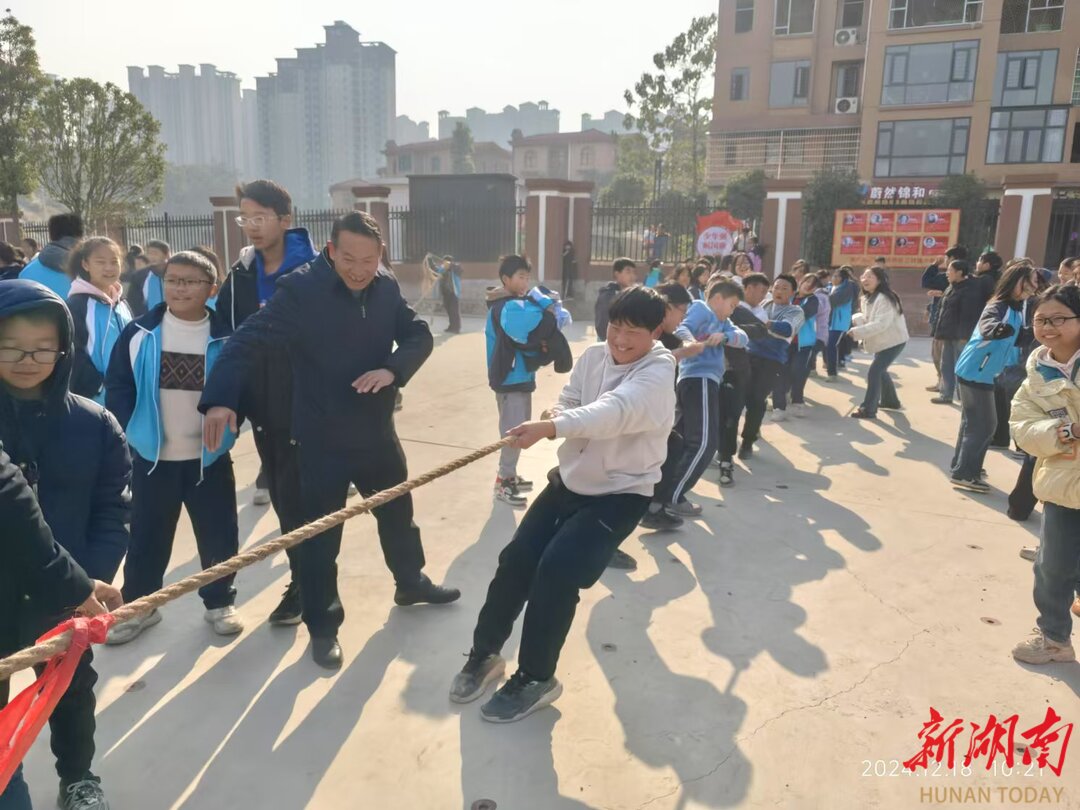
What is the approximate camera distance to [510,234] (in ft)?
60.2

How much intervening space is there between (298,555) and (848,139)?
95.0ft

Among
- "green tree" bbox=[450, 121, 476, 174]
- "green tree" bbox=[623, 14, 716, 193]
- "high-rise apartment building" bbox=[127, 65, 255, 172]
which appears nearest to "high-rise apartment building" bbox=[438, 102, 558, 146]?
"high-rise apartment building" bbox=[127, 65, 255, 172]

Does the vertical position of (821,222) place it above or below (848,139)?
below

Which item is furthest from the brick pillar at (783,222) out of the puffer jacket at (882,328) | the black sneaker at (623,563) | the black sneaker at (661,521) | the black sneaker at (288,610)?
the black sneaker at (288,610)

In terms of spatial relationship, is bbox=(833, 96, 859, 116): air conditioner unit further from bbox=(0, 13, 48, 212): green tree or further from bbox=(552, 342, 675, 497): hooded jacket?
bbox=(552, 342, 675, 497): hooded jacket

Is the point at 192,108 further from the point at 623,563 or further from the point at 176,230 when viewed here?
the point at 623,563

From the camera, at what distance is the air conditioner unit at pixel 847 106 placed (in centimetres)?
2717

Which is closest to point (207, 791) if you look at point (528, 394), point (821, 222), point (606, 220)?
point (528, 394)

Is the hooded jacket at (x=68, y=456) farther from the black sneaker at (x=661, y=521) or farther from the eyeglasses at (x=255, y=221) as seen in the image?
the black sneaker at (x=661, y=521)

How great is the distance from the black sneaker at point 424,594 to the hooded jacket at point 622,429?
1058mm

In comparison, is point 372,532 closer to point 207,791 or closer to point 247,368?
point 247,368

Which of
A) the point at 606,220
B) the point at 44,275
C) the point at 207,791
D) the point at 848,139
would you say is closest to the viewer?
the point at 207,791

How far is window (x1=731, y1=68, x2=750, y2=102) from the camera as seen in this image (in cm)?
2844

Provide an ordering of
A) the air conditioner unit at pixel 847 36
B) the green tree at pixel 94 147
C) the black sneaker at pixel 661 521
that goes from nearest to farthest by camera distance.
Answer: the black sneaker at pixel 661 521 → the green tree at pixel 94 147 → the air conditioner unit at pixel 847 36
